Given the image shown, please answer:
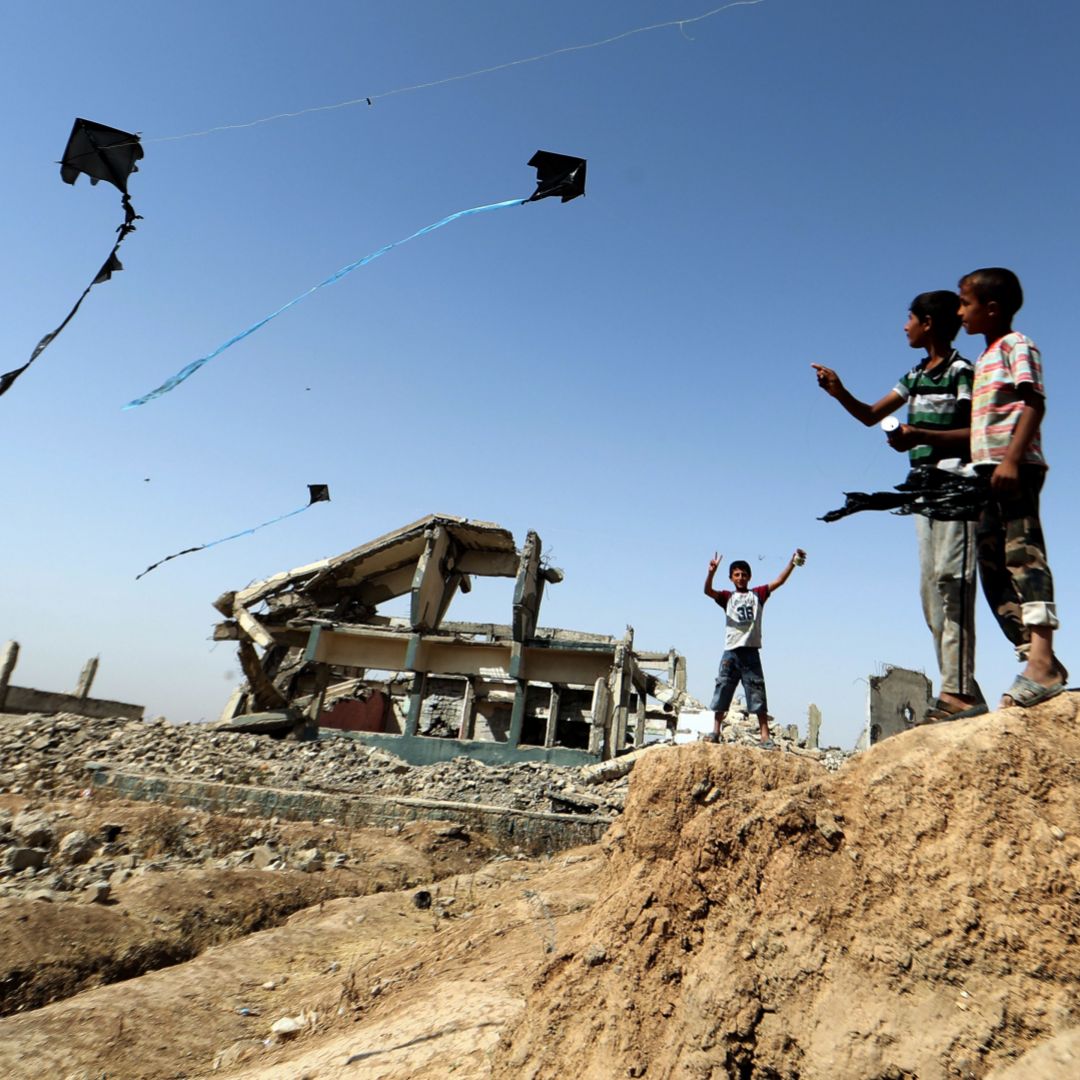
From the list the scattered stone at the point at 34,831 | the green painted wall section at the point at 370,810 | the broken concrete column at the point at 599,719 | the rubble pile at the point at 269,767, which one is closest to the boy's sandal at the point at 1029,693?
the green painted wall section at the point at 370,810

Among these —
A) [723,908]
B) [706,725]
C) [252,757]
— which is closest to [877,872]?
[723,908]

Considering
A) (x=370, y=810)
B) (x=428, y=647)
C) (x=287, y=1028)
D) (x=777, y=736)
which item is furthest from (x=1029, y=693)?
(x=777, y=736)

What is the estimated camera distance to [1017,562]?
291 centimetres

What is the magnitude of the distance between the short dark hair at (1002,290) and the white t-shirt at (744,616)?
330 centimetres

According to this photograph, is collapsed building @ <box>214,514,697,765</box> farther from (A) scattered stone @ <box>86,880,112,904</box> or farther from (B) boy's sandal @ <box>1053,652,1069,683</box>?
(B) boy's sandal @ <box>1053,652,1069,683</box>

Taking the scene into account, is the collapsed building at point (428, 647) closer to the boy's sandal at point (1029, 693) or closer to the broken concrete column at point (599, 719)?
the broken concrete column at point (599, 719)

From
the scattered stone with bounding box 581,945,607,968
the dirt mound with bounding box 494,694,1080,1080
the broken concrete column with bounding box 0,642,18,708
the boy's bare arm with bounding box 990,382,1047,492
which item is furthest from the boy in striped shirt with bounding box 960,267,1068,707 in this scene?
the broken concrete column with bounding box 0,642,18,708

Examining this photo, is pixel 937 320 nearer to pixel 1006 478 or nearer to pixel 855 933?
pixel 1006 478

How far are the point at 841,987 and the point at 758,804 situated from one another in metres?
0.65

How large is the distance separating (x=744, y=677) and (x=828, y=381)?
10.0 feet

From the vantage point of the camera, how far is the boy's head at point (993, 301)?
326 centimetres

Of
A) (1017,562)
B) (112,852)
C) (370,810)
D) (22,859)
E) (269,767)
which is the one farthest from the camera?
(269,767)

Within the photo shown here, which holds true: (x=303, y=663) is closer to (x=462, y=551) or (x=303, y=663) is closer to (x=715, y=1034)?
(x=462, y=551)

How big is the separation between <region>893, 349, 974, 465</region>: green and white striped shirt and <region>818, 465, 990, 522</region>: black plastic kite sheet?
13cm
